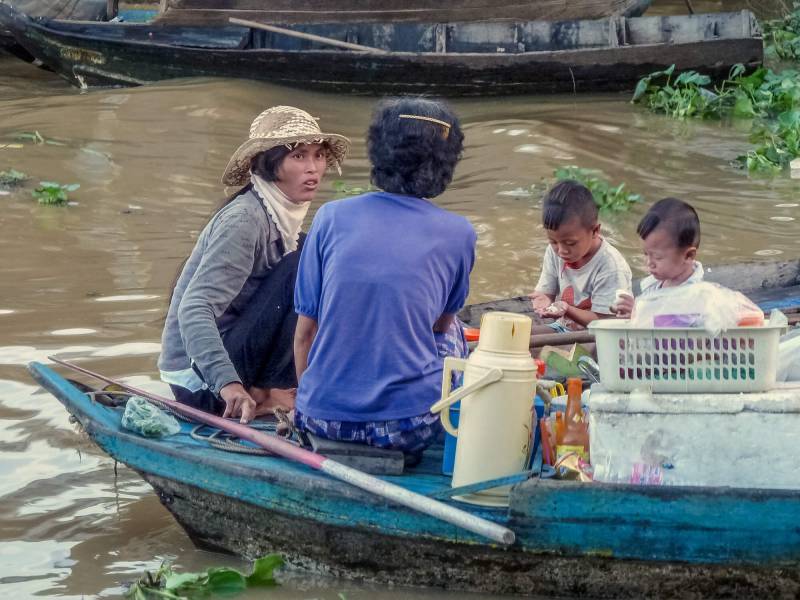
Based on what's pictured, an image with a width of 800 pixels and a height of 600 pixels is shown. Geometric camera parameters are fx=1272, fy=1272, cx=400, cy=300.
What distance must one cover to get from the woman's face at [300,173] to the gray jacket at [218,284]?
0.10 metres

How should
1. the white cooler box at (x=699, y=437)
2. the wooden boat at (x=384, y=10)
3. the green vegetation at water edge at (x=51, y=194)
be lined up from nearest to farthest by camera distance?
the white cooler box at (x=699, y=437), the green vegetation at water edge at (x=51, y=194), the wooden boat at (x=384, y=10)

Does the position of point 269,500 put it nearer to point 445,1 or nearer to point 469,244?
point 469,244

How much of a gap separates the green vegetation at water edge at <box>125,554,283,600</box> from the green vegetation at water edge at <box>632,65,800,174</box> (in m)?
6.28

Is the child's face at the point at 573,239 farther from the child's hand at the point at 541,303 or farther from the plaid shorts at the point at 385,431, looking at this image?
the plaid shorts at the point at 385,431

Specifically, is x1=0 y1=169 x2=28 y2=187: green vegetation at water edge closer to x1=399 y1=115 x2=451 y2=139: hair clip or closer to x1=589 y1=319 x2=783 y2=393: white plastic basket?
x1=399 y1=115 x2=451 y2=139: hair clip

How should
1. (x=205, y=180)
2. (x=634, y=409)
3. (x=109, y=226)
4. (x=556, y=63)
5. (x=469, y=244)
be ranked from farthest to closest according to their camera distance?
(x=556, y=63) → (x=205, y=180) → (x=109, y=226) → (x=469, y=244) → (x=634, y=409)

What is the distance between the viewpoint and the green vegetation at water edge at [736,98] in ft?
29.6

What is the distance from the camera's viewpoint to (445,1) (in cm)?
1209

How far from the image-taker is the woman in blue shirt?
10.1 feet

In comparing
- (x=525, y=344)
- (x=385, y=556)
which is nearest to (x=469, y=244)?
(x=525, y=344)

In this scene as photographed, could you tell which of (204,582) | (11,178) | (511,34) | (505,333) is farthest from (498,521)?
(511,34)

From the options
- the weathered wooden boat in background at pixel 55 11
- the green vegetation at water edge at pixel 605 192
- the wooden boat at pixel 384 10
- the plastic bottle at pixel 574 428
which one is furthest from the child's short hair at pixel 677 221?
the weathered wooden boat in background at pixel 55 11

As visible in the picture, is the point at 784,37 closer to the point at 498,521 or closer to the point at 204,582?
the point at 498,521

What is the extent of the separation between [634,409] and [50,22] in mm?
10385
